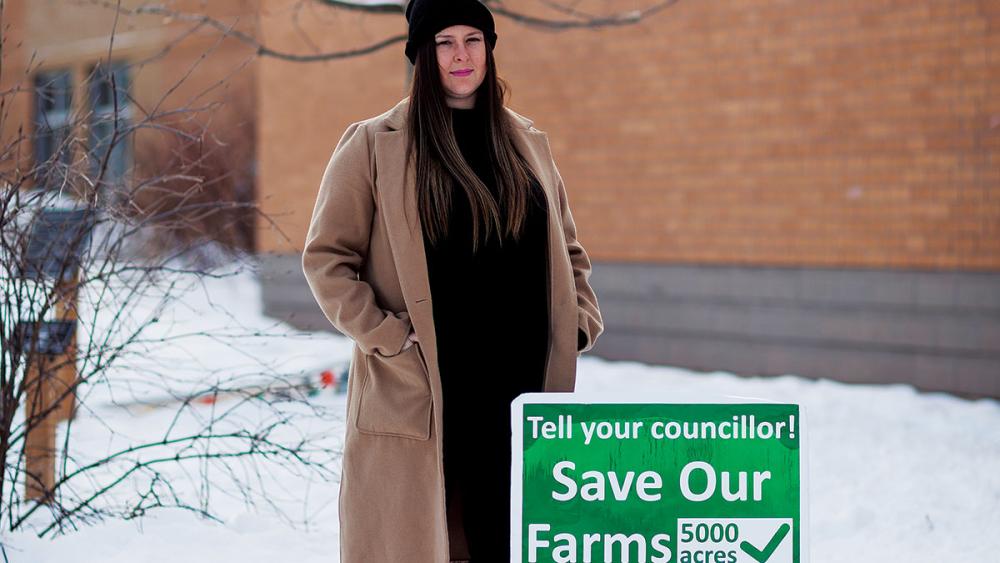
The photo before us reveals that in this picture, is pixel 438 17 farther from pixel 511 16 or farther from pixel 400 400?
pixel 511 16

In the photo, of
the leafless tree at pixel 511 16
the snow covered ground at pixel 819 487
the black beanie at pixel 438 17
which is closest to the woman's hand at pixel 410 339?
the snow covered ground at pixel 819 487

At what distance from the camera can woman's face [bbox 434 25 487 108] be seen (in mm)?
2936

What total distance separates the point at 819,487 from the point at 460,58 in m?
3.37

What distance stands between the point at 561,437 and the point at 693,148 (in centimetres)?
628

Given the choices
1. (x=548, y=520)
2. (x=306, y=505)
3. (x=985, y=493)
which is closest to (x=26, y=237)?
(x=306, y=505)

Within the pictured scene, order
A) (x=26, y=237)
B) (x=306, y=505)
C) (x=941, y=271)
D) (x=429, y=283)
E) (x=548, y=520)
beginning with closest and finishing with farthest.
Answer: (x=548, y=520) → (x=429, y=283) → (x=26, y=237) → (x=306, y=505) → (x=941, y=271)

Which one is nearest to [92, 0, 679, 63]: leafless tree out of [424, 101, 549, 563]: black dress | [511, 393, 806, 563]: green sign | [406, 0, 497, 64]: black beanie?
[406, 0, 497, 64]: black beanie

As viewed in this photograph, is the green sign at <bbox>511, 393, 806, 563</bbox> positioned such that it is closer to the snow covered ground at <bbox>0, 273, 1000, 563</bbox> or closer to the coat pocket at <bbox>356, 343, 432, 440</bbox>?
the snow covered ground at <bbox>0, 273, 1000, 563</bbox>

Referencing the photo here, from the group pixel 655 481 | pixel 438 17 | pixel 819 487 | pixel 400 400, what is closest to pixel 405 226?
pixel 400 400

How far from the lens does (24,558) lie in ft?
13.1

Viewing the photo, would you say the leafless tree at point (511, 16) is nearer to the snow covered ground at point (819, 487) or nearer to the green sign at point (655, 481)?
the snow covered ground at point (819, 487)

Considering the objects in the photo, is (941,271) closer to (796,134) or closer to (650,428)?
(796,134)

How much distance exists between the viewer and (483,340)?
294cm

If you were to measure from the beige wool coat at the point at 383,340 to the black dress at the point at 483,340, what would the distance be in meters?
0.05
